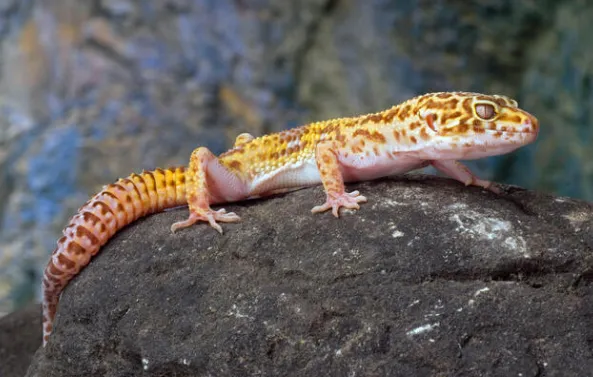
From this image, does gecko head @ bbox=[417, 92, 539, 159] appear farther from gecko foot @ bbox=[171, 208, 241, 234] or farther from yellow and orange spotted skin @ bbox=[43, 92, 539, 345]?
gecko foot @ bbox=[171, 208, 241, 234]

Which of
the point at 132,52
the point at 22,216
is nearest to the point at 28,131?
the point at 22,216

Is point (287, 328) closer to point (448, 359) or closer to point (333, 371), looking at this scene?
point (333, 371)

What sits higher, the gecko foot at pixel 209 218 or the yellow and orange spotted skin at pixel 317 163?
the yellow and orange spotted skin at pixel 317 163

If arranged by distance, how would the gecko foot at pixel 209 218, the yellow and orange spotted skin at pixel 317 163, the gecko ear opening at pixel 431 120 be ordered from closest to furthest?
1. the yellow and orange spotted skin at pixel 317 163
2. the gecko ear opening at pixel 431 120
3. the gecko foot at pixel 209 218

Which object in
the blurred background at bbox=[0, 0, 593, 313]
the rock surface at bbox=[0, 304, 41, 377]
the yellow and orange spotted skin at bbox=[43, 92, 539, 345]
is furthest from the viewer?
the blurred background at bbox=[0, 0, 593, 313]

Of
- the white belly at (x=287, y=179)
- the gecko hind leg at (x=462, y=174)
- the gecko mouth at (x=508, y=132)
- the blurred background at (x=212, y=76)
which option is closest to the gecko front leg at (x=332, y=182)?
the white belly at (x=287, y=179)

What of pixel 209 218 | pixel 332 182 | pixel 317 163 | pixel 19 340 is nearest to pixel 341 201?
pixel 332 182

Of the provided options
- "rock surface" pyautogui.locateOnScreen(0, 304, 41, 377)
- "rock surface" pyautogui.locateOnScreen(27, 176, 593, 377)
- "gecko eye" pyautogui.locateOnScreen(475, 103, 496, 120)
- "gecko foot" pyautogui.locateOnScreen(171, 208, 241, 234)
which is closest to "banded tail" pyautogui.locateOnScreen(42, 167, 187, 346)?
"rock surface" pyautogui.locateOnScreen(27, 176, 593, 377)

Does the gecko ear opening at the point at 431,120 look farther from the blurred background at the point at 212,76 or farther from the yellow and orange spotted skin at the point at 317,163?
the blurred background at the point at 212,76
